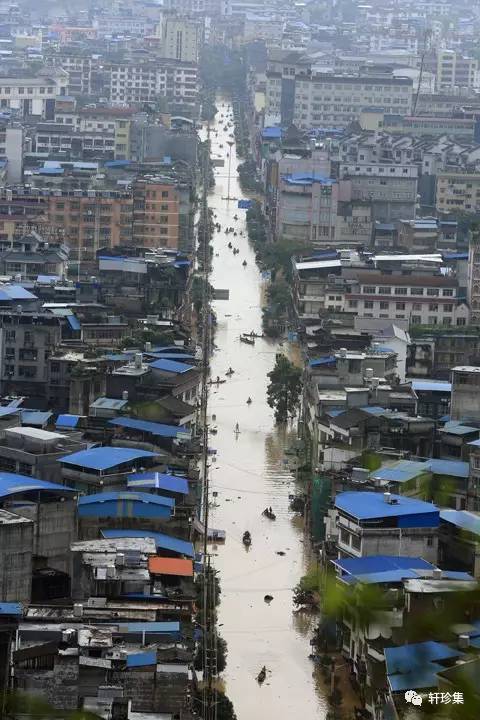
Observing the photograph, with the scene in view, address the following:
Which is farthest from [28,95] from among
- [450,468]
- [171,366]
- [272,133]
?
[450,468]

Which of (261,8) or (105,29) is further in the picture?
(261,8)

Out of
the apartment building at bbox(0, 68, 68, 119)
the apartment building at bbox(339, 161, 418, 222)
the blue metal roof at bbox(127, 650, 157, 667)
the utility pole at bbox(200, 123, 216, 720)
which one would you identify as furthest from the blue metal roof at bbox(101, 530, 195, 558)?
the apartment building at bbox(0, 68, 68, 119)

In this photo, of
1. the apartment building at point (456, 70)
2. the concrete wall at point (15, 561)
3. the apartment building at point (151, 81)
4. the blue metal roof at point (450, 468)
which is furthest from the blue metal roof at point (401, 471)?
the apartment building at point (456, 70)

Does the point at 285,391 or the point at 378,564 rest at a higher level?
the point at 378,564

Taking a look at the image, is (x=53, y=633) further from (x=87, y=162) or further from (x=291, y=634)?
(x=87, y=162)

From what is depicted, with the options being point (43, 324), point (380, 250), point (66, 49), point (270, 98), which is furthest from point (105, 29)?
point (43, 324)

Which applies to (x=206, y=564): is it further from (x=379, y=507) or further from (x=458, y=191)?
(x=458, y=191)

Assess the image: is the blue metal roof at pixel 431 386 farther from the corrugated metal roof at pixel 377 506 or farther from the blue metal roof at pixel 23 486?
the blue metal roof at pixel 23 486
